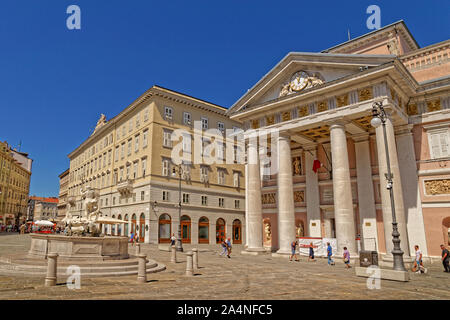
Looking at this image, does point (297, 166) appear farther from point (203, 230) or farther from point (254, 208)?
point (203, 230)

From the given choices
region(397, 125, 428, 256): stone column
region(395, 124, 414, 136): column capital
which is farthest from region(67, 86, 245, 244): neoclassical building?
region(397, 125, 428, 256): stone column

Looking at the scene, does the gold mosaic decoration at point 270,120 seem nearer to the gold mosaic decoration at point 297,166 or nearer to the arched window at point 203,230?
the gold mosaic decoration at point 297,166

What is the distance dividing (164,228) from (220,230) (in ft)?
26.8

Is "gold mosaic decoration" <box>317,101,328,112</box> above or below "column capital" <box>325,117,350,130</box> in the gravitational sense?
above

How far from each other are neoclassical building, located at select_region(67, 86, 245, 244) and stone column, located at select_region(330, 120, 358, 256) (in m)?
20.3

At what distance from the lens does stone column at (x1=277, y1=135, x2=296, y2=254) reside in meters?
22.0

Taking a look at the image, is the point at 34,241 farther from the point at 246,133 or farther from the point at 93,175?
the point at 93,175

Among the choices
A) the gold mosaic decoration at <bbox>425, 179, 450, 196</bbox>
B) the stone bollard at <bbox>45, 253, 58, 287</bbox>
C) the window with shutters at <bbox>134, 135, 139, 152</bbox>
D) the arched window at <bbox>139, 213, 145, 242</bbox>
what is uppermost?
the window with shutters at <bbox>134, 135, 139, 152</bbox>

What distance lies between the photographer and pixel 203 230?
38562mm

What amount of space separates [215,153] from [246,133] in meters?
16.2

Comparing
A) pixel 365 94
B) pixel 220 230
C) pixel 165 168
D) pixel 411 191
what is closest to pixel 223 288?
pixel 365 94

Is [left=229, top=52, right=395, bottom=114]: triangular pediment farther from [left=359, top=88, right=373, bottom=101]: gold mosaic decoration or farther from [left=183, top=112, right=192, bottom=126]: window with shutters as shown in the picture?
[left=183, top=112, right=192, bottom=126]: window with shutters
